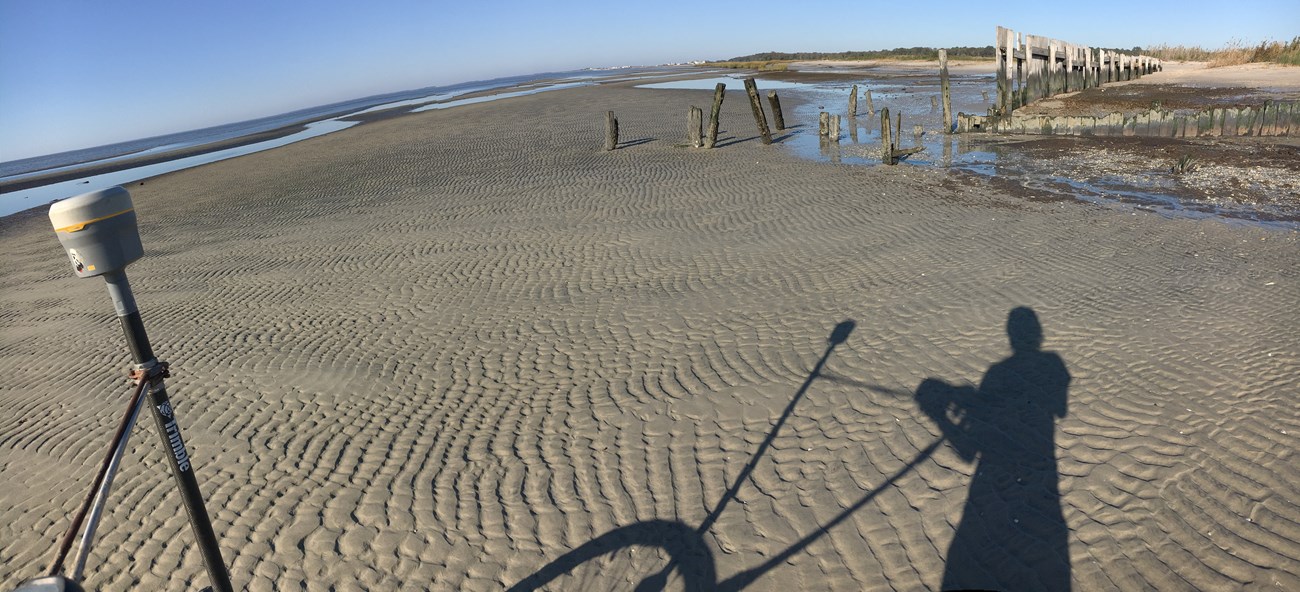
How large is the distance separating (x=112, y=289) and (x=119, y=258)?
121mm

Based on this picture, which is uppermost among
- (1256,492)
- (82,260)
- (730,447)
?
(82,260)

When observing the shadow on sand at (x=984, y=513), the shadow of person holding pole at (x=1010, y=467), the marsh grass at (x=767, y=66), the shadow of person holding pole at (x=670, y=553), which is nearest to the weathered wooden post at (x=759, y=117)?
the shadow of person holding pole at (x=1010, y=467)

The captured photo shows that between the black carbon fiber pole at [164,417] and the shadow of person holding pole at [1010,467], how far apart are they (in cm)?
383

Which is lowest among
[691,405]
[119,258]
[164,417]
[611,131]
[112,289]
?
[691,405]

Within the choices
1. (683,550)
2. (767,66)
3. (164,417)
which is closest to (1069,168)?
(683,550)

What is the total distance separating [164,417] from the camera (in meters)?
2.64

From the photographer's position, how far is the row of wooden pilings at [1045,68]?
24.8 metres

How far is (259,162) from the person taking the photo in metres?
27.3

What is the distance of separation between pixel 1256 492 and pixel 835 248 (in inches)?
247

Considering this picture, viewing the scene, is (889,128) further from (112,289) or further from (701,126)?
(112,289)

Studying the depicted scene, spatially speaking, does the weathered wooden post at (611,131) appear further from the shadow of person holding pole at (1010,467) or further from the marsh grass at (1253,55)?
the marsh grass at (1253,55)

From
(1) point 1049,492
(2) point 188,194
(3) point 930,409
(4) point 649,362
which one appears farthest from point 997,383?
(2) point 188,194

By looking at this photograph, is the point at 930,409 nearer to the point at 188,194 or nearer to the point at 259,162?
the point at 188,194

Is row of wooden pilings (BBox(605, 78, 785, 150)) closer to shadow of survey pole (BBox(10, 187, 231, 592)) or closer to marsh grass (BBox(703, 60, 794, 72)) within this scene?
shadow of survey pole (BBox(10, 187, 231, 592))
